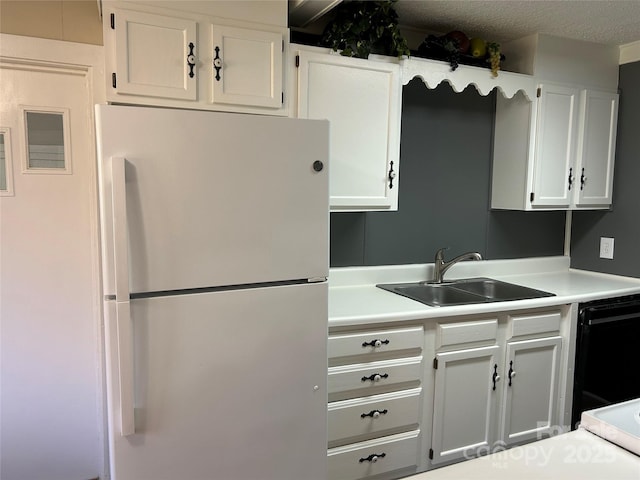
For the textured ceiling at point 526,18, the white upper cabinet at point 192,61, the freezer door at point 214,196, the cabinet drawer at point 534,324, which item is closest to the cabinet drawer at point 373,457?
the cabinet drawer at point 534,324

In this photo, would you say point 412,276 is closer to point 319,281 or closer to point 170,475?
point 319,281

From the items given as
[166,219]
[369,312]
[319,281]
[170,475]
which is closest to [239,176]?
[166,219]

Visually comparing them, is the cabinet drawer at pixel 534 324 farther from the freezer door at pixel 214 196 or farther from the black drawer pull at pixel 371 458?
the freezer door at pixel 214 196

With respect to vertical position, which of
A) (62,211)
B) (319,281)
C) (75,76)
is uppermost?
(75,76)

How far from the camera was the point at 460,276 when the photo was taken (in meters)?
2.83

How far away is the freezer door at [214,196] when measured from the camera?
1.36 m

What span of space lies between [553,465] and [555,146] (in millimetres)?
2236

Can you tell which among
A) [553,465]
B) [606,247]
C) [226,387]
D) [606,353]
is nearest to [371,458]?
[226,387]

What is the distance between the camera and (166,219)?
4.65ft

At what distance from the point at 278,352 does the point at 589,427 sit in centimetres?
95

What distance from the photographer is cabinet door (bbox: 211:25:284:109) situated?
1.80 meters

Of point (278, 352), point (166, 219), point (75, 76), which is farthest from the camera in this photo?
point (75, 76)

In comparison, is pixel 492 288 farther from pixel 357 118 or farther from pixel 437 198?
pixel 357 118

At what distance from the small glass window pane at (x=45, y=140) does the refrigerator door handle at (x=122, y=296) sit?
2.85 feet
